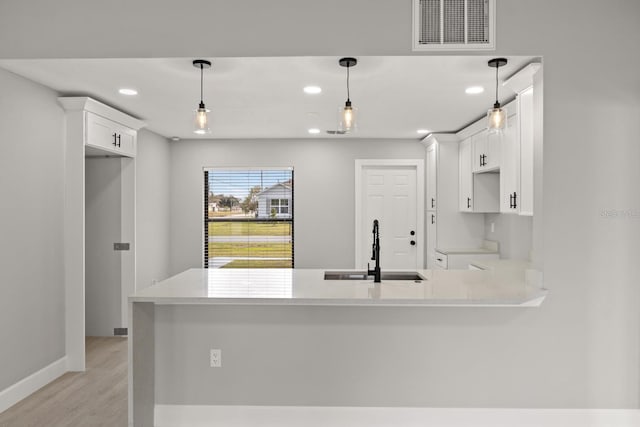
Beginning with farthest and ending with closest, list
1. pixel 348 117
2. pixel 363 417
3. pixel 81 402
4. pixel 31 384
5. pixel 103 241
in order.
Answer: pixel 103 241
pixel 31 384
pixel 81 402
pixel 363 417
pixel 348 117

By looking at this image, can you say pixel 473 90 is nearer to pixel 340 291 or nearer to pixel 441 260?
pixel 340 291

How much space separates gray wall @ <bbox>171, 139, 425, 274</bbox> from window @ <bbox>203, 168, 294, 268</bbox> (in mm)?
132

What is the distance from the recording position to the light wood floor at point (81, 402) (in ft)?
9.31

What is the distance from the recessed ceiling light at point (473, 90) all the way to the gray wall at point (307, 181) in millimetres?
2334

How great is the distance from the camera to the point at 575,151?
2.61 m

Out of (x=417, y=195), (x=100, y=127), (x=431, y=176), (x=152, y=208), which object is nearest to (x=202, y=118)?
(x=100, y=127)

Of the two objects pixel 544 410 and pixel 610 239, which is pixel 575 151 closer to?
pixel 610 239

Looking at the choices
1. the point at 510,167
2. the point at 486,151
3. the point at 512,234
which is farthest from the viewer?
the point at 512,234

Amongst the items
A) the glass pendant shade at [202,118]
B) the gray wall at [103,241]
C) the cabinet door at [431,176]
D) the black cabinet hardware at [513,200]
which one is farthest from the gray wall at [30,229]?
the cabinet door at [431,176]

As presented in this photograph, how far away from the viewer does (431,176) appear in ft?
18.2

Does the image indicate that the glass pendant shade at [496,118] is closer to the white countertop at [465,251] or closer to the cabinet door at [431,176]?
the white countertop at [465,251]

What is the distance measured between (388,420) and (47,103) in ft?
11.2

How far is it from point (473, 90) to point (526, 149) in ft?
2.06

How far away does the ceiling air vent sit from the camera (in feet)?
8.57
